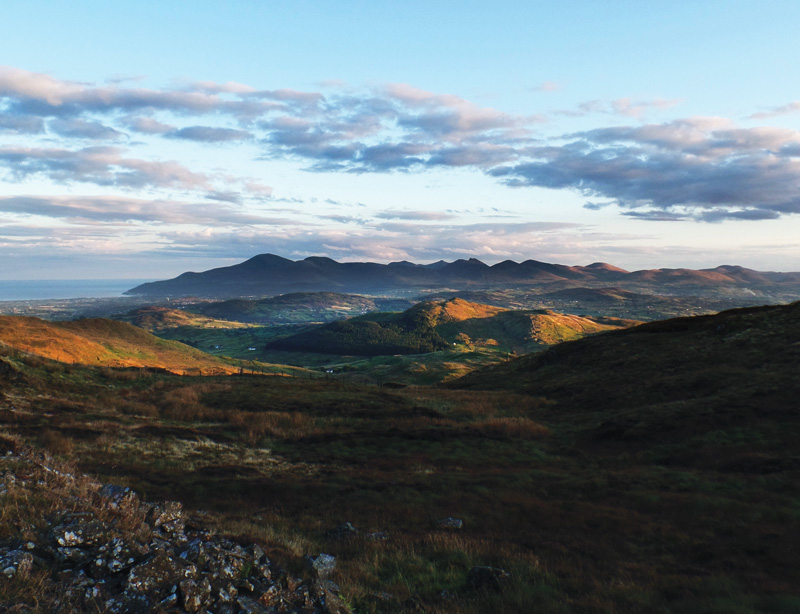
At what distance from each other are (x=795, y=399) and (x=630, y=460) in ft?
46.0

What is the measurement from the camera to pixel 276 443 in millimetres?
30047

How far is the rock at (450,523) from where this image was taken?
15.5m

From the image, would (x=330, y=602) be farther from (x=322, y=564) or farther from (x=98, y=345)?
(x=98, y=345)

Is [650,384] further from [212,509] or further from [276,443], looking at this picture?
[212,509]

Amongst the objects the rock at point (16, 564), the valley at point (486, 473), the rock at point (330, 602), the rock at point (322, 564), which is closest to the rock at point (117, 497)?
the valley at point (486, 473)

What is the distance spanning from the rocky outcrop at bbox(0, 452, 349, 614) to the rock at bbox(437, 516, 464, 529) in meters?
5.93

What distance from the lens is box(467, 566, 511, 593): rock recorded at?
33.8 ft

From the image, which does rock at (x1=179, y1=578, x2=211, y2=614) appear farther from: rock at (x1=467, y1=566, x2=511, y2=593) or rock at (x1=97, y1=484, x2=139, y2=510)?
rock at (x1=467, y1=566, x2=511, y2=593)

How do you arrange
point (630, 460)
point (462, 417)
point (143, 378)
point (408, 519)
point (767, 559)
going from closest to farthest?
point (767, 559)
point (408, 519)
point (630, 460)
point (462, 417)
point (143, 378)

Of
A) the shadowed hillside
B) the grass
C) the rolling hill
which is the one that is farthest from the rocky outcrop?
the rolling hill

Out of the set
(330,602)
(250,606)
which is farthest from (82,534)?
(330,602)

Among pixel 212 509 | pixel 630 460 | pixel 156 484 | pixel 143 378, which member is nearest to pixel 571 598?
pixel 212 509

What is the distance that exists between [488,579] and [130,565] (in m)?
7.91

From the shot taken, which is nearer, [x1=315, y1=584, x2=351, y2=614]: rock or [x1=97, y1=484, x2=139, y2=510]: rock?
[x1=315, y1=584, x2=351, y2=614]: rock
